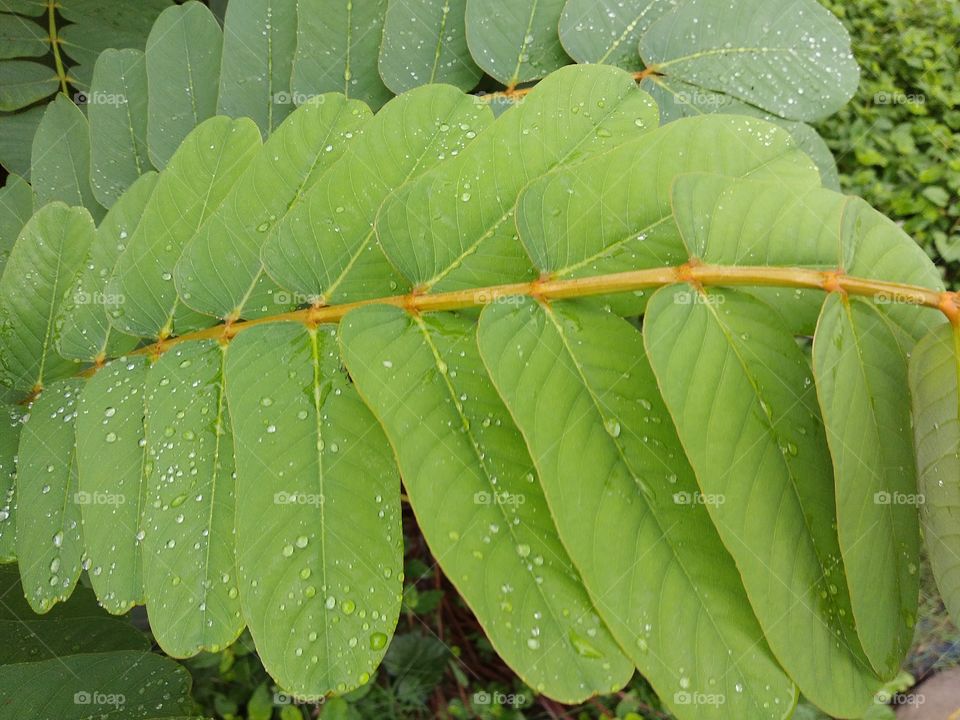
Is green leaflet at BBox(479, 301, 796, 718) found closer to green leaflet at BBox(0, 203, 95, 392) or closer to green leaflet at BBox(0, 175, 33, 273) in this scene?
green leaflet at BBox(0, 203, 95, 392)

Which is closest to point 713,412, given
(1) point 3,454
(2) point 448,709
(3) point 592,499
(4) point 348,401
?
(3) point 592,499

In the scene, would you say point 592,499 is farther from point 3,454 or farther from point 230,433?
point 3,454

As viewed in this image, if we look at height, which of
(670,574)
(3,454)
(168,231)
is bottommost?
(3,454)

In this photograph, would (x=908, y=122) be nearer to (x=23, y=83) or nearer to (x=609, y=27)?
(x=609, y=27)

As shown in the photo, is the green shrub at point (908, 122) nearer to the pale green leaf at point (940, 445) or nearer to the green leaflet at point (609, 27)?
the green leaflet at point (609, 27)

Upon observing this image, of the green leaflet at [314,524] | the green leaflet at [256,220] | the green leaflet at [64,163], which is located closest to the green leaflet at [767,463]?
the green leaflet at [314,524]

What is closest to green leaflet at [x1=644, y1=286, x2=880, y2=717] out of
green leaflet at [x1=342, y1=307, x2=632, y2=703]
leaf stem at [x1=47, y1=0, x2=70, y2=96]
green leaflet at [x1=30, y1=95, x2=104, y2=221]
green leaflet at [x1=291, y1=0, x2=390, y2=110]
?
green leaflet at [x1=342, y1=307, x2=632, y2=703]

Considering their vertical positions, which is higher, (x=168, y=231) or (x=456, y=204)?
(x=456, y=204)
